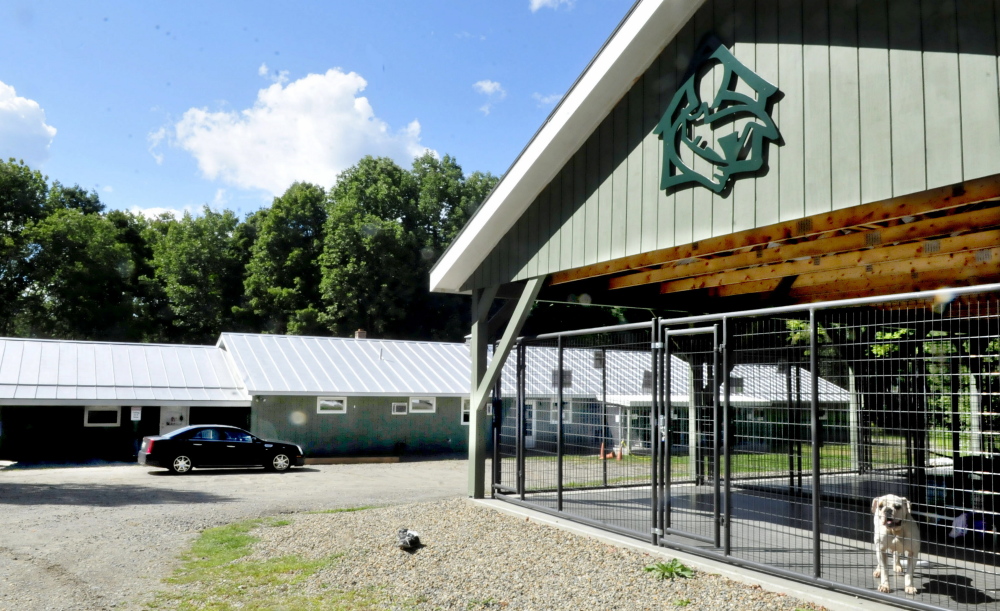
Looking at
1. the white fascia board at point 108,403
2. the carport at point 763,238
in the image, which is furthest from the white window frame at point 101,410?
the carport at point 763,238

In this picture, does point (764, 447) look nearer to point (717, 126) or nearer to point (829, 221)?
point (829, 221)

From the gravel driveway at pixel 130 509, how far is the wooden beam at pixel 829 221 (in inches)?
240

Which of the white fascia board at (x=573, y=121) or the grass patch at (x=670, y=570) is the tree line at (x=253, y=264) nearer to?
the white fascia board at (x=573, y=121)

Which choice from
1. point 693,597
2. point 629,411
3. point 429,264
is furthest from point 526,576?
point 429,264

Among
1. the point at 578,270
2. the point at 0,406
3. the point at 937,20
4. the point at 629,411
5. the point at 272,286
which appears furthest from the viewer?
the point at 272,286

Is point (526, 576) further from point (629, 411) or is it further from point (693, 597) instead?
point (629, 411)

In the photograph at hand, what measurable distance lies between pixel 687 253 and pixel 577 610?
4.13 meters

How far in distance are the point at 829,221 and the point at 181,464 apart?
17.0 m

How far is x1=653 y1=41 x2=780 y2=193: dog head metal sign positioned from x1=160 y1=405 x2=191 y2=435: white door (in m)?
20.2

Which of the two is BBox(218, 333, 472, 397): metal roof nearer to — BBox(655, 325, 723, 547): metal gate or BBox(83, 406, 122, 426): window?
BBox(83, 406, 122, 426): window

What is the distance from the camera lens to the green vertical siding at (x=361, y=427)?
2325 centimetres

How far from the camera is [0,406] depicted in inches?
877

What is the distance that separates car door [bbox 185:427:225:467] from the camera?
19.1 meters

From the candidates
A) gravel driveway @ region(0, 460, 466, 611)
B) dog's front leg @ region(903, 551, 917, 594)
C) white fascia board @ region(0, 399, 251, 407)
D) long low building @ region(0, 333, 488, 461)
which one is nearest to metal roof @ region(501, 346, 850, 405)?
dog's front leg @ region(903, 551, 917, 594)
